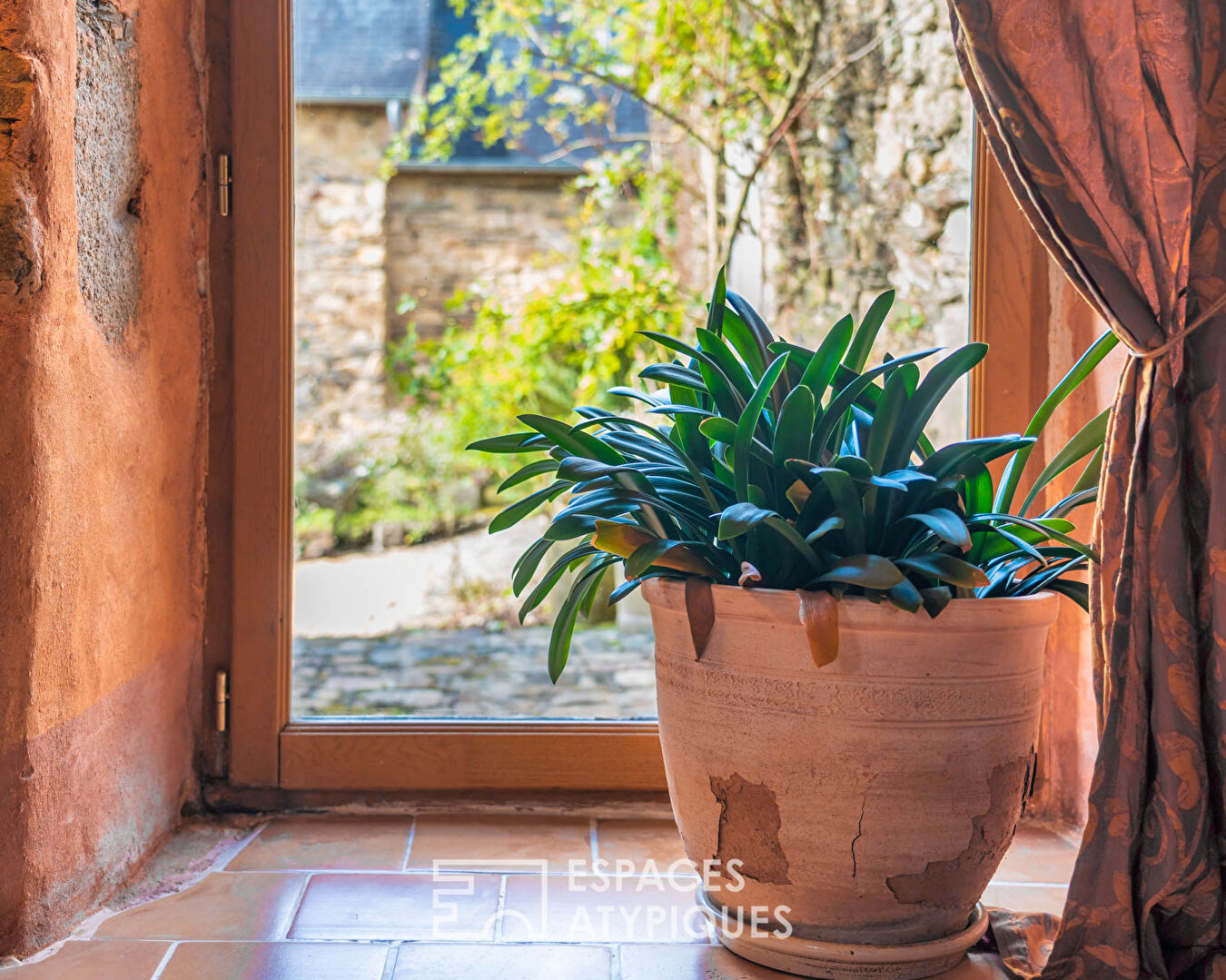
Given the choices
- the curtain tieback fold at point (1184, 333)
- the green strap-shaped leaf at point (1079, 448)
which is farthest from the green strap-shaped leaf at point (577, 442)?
the curtain tieback fold at point (1184, 333)

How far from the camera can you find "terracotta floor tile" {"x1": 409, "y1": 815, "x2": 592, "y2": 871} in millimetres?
1535

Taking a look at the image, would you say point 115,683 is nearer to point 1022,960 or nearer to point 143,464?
point 143,464

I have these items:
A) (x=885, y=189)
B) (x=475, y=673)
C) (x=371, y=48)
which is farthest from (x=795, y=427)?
(x=371, y=48)

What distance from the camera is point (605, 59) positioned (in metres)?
4.18

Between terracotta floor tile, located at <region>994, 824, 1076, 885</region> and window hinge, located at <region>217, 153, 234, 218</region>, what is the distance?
68.5 inches

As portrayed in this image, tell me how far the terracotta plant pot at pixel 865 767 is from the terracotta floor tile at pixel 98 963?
74cm

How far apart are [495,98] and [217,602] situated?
395cm

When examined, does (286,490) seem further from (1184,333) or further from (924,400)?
(1184,333)

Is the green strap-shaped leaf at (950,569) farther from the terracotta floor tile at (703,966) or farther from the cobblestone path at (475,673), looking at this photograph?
the cobblestone path at (475,673)

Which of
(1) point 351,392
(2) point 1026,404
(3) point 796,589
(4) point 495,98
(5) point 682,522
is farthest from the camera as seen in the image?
(1) point 351,392

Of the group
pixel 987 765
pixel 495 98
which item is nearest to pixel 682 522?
pixel 987 765

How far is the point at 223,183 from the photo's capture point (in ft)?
5.54

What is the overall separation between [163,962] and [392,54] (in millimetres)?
4936
